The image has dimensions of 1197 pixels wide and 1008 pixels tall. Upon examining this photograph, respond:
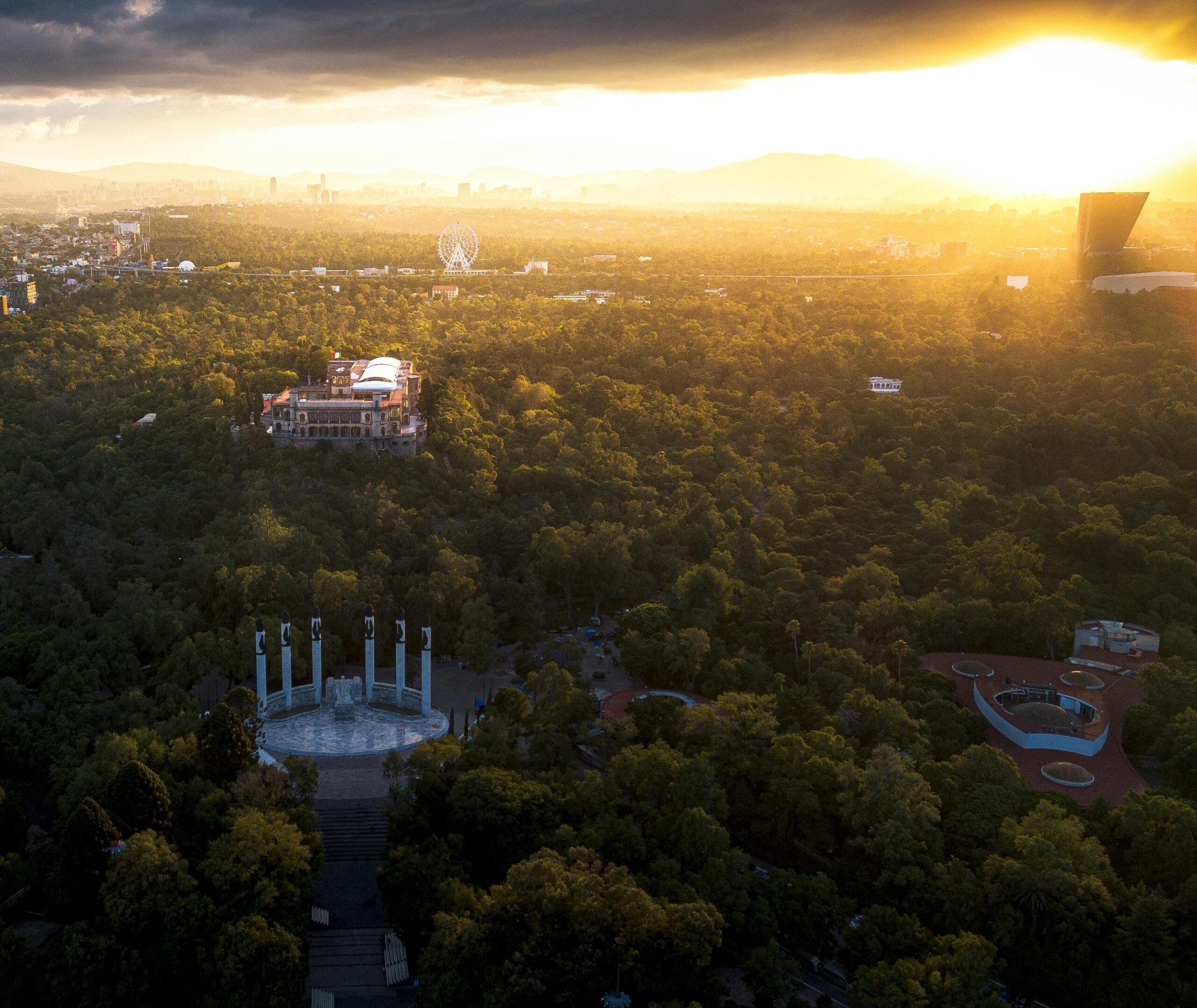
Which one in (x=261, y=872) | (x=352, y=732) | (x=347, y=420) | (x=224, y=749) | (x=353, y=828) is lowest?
(x=353, y=828)

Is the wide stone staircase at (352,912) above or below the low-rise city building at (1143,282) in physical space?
below

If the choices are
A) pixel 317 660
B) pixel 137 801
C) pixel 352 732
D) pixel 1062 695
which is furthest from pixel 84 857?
pixel 1062 695

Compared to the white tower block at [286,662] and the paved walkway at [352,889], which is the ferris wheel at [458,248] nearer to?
the white tower block at [286,662]

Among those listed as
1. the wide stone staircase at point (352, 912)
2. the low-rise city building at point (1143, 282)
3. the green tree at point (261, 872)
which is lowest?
the wide stone staircase at point (352, 912)

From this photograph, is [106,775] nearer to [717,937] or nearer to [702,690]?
[717,937]

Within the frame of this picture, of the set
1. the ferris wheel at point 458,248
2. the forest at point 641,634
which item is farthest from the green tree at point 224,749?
the ferris wheel at point 458,248

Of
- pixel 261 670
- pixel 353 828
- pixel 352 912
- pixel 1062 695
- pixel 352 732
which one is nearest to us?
pixel 352 912

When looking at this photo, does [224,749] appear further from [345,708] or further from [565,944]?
[565,944]

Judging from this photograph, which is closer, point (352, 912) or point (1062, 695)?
point (352, 912)
